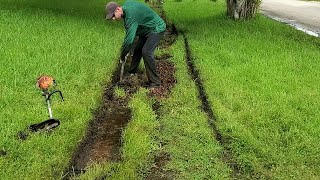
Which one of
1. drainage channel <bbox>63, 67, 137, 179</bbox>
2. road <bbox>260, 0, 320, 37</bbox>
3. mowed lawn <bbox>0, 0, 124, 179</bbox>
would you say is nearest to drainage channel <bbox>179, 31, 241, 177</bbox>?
drainage channel <bbox>63, 67, 137, 179</bbox>

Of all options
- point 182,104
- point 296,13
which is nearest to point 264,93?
point 182,104

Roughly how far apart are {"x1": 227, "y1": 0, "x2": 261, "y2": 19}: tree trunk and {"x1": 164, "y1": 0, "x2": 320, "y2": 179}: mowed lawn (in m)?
1.03

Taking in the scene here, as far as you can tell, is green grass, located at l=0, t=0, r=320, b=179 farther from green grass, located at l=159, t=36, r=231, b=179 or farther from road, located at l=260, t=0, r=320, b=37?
road, located at l=260, t=0, r=320, b=37

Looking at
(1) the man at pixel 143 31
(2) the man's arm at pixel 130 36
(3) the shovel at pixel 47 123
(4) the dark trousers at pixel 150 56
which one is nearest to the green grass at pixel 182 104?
(3) the shovel at pixel 47 123

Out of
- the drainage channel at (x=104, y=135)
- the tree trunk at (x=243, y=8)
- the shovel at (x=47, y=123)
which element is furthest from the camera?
the tree trunk at (x=243, y=8)

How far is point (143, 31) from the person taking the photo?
25.6 feet

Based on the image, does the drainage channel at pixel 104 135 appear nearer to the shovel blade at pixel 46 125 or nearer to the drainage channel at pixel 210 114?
the shovel blade at pixel 46 125

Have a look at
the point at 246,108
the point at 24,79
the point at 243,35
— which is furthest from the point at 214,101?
the point at 243,35

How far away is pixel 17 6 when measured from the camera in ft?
47.9

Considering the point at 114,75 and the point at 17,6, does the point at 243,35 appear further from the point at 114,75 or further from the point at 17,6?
the point at 17,6

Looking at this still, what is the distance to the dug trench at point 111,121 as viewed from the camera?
523 centimetres

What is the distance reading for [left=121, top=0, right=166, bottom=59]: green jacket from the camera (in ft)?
23.4

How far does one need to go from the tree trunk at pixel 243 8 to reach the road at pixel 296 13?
5.95 feet

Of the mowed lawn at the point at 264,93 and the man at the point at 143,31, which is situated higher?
the man at the point at 143,31
